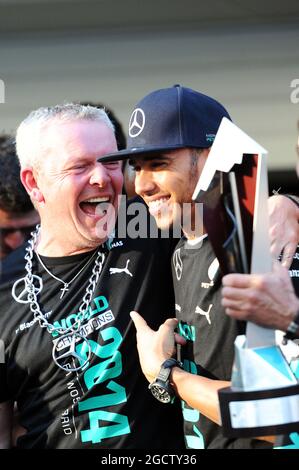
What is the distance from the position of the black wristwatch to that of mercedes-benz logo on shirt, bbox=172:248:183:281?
1.02 ft

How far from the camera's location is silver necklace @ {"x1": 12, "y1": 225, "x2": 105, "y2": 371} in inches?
114

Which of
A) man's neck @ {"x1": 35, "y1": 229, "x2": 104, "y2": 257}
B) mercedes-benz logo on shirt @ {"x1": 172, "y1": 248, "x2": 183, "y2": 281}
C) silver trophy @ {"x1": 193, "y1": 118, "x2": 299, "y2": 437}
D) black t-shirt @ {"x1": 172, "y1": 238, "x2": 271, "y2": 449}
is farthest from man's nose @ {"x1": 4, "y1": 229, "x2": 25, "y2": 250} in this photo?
silver trophy @ {"x1": 193, "y1": 118, "x2": 299, "y2": 437}

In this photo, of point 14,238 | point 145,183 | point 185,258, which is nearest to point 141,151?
point 145,183

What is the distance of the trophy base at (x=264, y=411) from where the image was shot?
2.00 m

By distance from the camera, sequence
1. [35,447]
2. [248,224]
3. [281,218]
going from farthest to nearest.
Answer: [35,447]
[281,218]
[248,224]

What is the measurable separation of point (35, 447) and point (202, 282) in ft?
2.95

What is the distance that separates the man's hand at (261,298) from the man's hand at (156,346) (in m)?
0.61

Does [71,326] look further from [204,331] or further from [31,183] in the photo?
[31,183]

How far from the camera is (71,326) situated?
2924 millimetres

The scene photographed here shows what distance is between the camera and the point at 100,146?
309cm

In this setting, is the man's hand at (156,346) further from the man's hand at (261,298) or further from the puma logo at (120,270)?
the man's hand at (261,298)

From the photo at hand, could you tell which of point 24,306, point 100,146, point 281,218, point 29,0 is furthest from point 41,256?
point 29,0

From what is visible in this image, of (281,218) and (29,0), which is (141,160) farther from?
(29,0)

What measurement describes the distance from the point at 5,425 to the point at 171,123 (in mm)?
1298
